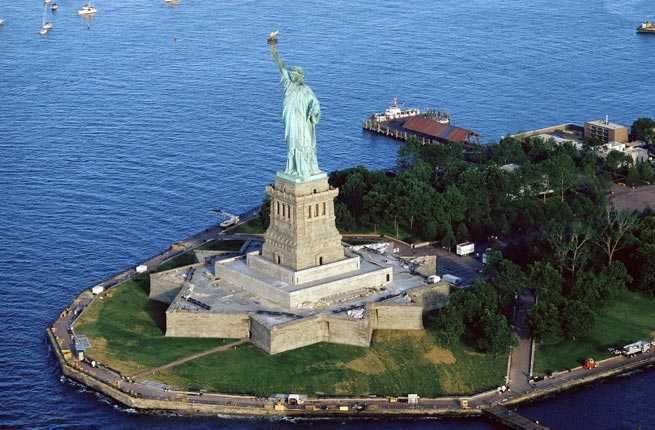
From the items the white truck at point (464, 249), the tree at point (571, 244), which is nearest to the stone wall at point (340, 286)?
the white truck at point (464, 249)

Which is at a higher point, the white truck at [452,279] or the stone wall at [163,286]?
the white truck at [452,279]

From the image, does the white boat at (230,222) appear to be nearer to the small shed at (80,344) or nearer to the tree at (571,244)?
the small shed at (80,344)

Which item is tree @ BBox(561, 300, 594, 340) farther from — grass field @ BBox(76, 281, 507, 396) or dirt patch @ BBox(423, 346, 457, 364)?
dirt patch @ BBox(423, 346, 457, 364)

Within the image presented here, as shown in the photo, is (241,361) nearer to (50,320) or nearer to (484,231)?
(50,320)

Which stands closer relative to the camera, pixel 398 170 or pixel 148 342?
pixel 148 342

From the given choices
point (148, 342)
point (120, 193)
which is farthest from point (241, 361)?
point (120, 193)

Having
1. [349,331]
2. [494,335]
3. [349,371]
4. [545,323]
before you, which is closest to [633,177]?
[545,323]

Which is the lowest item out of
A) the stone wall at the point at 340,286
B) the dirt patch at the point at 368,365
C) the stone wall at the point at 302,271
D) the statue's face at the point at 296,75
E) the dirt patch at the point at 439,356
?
the dirt patch at the point at 368,365

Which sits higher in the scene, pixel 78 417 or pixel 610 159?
pixel 610 159
